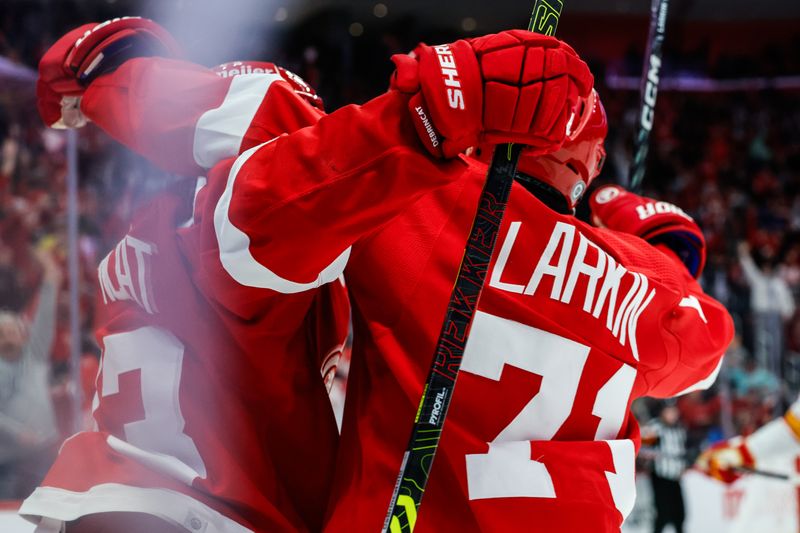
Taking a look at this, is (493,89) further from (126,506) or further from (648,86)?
(648,86)

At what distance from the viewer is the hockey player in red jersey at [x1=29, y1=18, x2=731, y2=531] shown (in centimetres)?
91

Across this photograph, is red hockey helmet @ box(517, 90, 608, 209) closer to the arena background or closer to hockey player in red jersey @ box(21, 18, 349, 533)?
the arena background

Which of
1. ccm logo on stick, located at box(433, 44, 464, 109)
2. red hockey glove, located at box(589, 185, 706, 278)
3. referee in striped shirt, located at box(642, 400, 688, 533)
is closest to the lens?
ccm logo on stick, located at box(433, 44, 464, 109)

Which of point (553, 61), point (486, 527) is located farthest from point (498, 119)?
point (486, 527)

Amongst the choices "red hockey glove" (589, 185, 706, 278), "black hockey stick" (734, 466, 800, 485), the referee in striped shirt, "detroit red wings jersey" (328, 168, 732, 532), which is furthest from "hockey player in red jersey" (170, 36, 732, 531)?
the referee in striped shirt

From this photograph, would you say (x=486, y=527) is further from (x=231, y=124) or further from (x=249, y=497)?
(x=231, y=124)

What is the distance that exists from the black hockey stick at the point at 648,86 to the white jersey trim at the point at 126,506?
1160 millimetres

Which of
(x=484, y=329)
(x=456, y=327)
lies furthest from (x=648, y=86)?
(x=456, y=327)

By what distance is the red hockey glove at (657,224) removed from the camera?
161 cm

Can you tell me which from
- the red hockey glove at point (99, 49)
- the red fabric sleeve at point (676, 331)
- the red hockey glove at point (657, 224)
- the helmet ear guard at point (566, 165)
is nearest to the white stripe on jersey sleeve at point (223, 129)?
the red hockey glove at point (99, 49)

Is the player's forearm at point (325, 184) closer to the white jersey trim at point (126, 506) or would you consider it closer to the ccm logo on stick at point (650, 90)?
the white jersey trim at point (126, 506)

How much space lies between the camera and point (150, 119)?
1.06m

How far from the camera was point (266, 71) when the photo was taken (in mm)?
1198

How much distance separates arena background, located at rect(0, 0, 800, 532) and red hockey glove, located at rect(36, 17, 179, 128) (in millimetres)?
38
